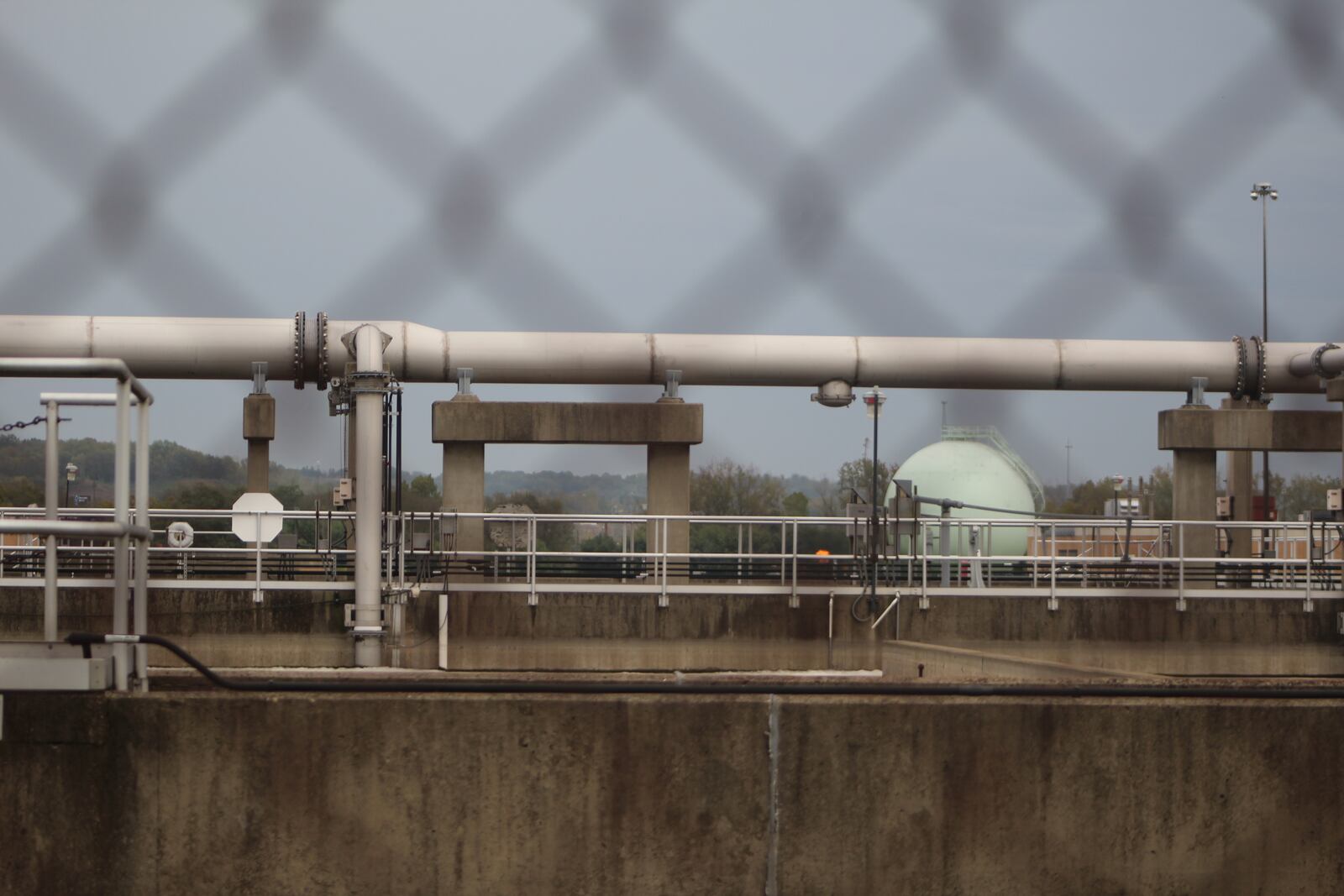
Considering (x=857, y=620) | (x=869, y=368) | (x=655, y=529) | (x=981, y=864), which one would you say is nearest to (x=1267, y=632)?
(x=857, y=620)

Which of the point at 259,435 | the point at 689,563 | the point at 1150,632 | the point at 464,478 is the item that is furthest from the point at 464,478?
the point at 1150,632

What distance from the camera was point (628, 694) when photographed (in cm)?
388

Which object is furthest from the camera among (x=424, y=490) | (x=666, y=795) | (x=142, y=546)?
(x=424, y=490)

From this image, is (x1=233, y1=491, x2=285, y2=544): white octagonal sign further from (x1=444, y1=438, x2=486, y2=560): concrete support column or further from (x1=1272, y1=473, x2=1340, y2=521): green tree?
(x1=1272, y1=473, x2=1340, y2=521): green tree

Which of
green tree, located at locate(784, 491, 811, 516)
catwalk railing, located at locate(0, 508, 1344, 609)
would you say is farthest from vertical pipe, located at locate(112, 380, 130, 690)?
green tree, located at locate(784, 491, 811, 516)

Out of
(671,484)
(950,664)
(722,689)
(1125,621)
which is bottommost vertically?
(950,664)

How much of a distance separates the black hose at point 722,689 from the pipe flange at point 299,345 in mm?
18578

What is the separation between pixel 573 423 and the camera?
71.5 feet

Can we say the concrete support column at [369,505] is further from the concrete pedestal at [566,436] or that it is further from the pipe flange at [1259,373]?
the pipe flange at [1259,373]

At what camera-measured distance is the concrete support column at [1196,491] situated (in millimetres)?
24750

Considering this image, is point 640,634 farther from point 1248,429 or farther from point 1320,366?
point 1320,366

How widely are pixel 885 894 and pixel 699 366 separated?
19855 mm

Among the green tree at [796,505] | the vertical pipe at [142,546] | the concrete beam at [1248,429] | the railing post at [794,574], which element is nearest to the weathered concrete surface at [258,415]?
the railing post at [794,574]

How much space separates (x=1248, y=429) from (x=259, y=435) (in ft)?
58.4
